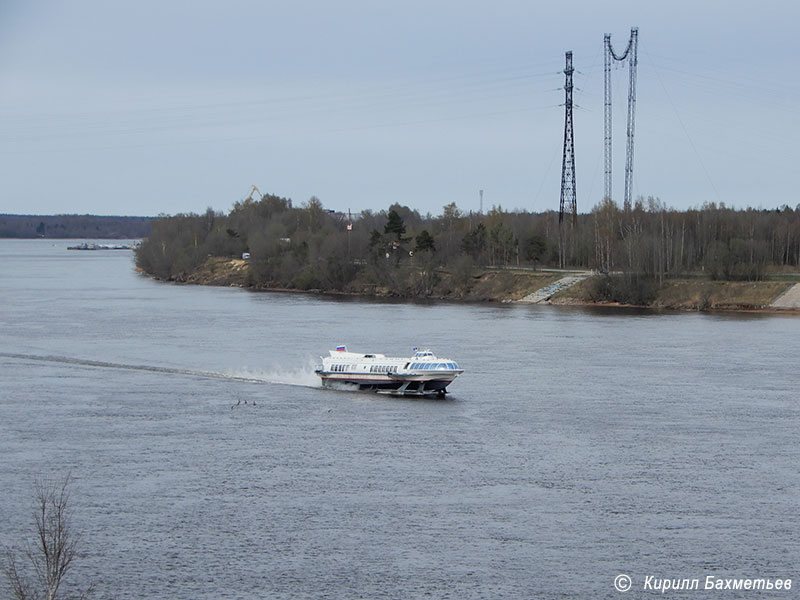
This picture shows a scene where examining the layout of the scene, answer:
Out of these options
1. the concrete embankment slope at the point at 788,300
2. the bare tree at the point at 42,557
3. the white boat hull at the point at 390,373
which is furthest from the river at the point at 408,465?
the concrete embankment slope at the point at 788,300

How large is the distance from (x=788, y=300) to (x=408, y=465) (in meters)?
67.3

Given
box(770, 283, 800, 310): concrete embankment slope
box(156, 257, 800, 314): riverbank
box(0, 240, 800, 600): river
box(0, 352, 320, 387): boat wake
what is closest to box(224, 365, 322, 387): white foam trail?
box(0, 352, 320, 387): boat wake

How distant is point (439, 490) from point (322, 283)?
93877 millimetres

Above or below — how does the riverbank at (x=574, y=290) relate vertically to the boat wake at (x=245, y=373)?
above

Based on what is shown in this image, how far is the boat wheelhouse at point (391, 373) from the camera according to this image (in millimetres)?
54375

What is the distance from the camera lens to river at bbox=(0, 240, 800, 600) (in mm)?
29422

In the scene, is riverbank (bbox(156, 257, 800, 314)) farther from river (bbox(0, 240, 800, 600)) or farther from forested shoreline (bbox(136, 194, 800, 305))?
river (bbox(0, 240, 800, 600))

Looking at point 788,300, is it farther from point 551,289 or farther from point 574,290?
point 551,289

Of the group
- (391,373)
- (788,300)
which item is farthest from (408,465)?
(788,300)

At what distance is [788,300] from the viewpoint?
3831 inches

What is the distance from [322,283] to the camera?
5084 inches

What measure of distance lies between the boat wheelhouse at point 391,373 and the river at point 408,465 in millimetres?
958

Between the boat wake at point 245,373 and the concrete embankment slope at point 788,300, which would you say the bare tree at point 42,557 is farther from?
the concrete embankment slope at point 788,300

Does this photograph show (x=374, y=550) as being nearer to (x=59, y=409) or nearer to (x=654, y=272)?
(x=59, y=409)
